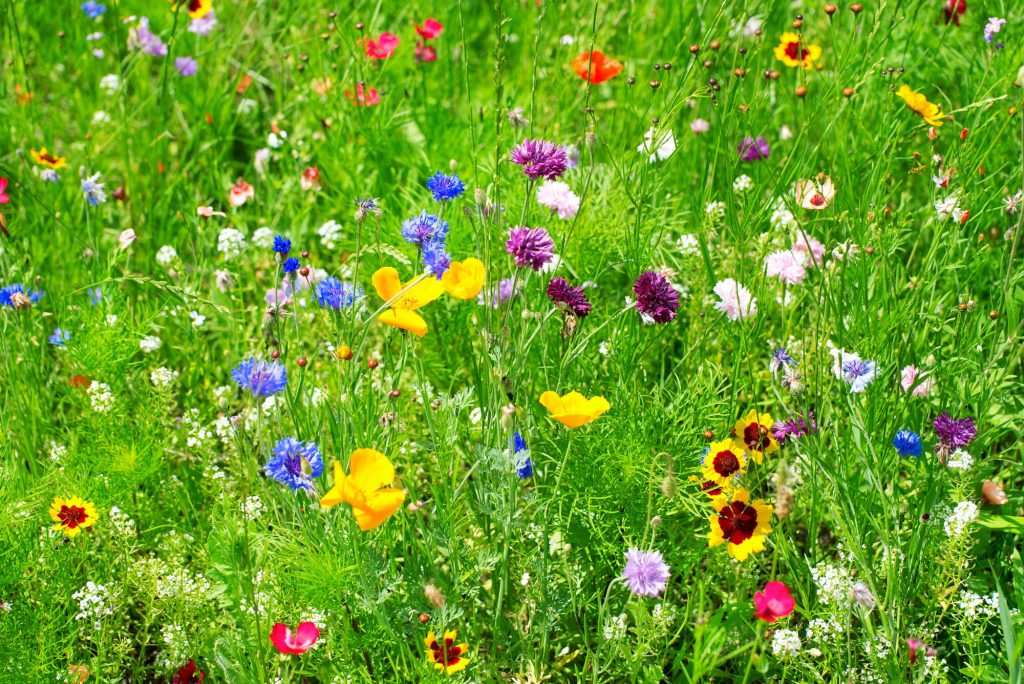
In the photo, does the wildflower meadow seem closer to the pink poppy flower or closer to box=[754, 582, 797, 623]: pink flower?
box=[754, 582, 797, 623]: pink flower

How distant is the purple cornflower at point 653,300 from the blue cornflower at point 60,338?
1.21 meters

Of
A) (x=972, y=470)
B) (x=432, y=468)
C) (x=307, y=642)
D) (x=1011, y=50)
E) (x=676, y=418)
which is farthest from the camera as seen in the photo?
(x=1011, y=50)

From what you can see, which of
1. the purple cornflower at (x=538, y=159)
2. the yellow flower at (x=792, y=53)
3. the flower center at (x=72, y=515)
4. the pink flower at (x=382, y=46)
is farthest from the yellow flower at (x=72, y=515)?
the yellow flower at (x=792, y=53)

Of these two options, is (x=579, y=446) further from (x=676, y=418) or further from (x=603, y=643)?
(x=603, y=643)

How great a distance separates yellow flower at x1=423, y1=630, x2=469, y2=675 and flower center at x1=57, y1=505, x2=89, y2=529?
2.17 ft

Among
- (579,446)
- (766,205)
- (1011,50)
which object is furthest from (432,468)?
(1011,50)

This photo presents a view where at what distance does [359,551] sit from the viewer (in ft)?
5.10

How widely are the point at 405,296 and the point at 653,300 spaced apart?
435mm

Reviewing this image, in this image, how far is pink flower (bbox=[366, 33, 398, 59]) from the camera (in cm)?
288

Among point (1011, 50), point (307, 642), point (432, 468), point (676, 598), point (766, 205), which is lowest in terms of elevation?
point (676, 598)

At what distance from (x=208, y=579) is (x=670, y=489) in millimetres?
1021

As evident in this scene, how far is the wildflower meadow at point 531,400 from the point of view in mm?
1606

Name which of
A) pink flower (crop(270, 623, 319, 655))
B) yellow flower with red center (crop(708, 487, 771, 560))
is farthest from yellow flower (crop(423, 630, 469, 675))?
yellow flower with red center (crop(708, 487, 771, 560))

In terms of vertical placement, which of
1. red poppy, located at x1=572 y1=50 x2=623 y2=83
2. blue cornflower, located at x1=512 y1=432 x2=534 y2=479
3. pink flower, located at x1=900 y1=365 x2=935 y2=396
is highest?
red poppy, located at x1=572 y1=50 x2=623 y2=83
